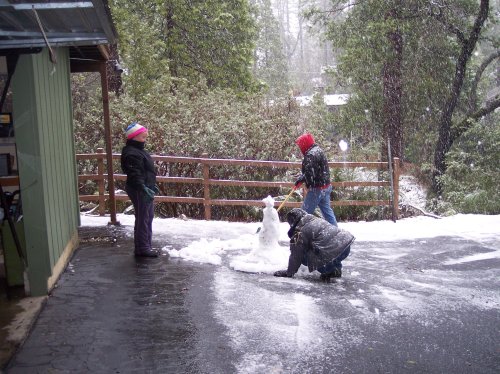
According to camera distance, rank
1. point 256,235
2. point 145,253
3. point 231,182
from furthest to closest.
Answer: point 231,182
point 256,235
point 145,253

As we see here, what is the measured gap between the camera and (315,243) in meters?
6.02

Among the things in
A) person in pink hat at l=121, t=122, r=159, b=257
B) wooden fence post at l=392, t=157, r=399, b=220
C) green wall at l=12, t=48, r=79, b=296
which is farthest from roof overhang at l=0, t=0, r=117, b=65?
wooden fence post at l=392, t=157, r=399, b=220

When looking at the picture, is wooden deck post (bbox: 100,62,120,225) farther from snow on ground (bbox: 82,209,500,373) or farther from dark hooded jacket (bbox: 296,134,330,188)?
dark hooded jacket (bbox: 296,134,330,188)

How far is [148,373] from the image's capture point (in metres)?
3.91

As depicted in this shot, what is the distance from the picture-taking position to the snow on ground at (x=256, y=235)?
6969 millimetres

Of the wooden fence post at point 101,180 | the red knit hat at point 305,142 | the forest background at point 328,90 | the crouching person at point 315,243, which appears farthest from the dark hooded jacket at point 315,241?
the forest background at point 328,90

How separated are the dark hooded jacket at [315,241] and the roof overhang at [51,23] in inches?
110

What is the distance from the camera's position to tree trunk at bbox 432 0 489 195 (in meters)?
17.1

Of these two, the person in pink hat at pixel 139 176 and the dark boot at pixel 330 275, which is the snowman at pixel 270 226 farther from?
the person in pink hat at pixel 139 176

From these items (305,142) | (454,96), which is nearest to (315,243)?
(305,142)

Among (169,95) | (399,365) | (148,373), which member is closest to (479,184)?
(169,95)

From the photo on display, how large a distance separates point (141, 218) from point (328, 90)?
53.2 ft

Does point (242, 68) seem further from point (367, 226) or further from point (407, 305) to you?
point (407, 305)

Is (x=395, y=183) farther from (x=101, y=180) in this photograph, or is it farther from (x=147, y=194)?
(x=101, y=180)
